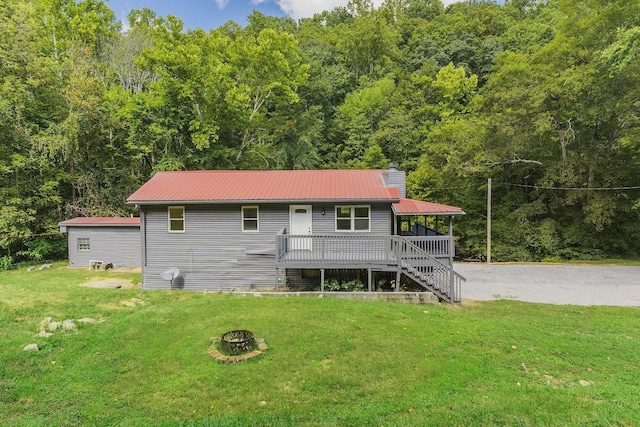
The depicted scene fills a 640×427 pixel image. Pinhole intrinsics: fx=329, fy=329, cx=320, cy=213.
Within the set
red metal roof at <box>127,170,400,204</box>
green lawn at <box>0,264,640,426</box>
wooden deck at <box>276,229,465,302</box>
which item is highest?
red metal roof at <box>127,170,400,204</box>

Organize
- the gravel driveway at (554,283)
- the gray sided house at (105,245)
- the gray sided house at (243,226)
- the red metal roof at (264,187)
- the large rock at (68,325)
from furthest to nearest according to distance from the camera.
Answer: the gray sided house at (105,245) < the gray sided house at (243,226) < the red metal roof at (264,187) < the gravel driveway at (554,283) < the large rock at (68,325)

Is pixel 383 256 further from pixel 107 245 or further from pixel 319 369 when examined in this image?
pixel 107 245

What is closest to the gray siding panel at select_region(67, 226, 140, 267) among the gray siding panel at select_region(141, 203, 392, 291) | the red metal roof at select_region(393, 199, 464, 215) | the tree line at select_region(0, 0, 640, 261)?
the tree line at select_region(0, 0, 640, 261)

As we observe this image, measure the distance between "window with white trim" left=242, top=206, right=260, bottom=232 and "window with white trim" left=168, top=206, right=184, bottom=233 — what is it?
2270mm

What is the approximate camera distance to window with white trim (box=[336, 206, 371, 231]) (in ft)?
39.1

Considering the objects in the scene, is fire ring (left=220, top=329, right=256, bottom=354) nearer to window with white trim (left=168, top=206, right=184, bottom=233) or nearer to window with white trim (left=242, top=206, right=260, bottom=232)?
window with white trim (left=242, top=206, right=260, bottom=232)

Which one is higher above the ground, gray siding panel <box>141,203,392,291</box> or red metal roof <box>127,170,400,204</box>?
red metal roof <box>127,170,400,204</box>

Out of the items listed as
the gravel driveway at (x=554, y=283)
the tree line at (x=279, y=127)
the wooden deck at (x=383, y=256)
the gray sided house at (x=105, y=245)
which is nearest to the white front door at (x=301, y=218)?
the wooden deck at (x=383, y=256)

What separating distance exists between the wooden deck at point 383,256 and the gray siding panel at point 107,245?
9.39m

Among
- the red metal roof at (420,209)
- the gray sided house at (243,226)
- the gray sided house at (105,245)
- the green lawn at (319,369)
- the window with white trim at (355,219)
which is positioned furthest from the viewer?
the gray sided house at (105,245)

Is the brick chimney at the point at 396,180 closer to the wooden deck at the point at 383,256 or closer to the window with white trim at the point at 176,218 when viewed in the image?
the wooden deck at the point at 383,256

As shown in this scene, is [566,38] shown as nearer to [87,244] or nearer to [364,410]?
[364,410]

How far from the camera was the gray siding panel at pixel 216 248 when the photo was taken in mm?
12023

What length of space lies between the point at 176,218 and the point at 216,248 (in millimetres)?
1850
